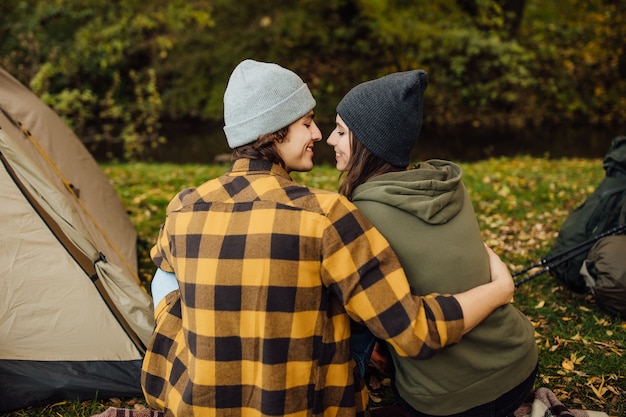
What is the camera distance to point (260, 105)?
2.06 metres

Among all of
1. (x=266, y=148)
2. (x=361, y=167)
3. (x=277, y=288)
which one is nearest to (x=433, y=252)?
(x=361, y=167)

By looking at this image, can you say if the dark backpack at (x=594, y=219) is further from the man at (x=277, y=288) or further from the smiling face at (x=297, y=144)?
the smiling face at (x=297, y=144)

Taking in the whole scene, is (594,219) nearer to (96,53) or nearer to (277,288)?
(277,288)

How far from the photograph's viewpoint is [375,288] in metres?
1.87

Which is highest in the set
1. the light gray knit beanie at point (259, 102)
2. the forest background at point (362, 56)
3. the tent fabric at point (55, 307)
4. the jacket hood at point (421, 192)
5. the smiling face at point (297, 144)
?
the light gray knit beanie at point (259, 102)

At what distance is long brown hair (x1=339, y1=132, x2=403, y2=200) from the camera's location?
2295 millimetres

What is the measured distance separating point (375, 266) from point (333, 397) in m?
0.54

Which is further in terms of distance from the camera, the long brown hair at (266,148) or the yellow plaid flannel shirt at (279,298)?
the long brown hair at (266,148)

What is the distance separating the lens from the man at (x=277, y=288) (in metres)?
1.87

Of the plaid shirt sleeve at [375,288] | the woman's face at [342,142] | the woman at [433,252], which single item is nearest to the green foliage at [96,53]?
the woman's face at [342,142]

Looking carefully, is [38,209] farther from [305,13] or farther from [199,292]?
[305,13]

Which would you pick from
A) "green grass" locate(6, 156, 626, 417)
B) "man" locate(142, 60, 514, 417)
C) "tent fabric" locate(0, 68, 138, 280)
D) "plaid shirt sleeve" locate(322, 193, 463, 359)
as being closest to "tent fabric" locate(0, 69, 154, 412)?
"green grass" locate(6, 156, 626, 417)

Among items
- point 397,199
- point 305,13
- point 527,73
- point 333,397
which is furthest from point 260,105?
point 305,13

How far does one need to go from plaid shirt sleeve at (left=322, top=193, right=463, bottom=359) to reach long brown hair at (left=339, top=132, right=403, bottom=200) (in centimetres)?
41
